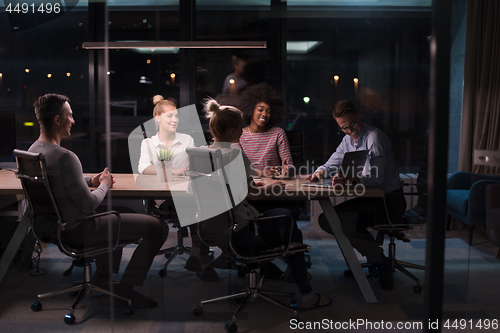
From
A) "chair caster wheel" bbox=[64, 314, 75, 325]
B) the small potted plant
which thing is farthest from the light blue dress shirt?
"chair caster wheel" bbox=[64, 314, 75, 325]

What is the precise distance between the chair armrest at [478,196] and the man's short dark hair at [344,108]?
873mm

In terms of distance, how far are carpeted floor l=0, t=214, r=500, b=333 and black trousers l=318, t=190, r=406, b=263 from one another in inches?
5.0

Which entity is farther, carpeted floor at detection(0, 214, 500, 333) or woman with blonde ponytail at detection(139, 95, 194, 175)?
woman with blonde ponytail at detection(139, 95, 194, 175)

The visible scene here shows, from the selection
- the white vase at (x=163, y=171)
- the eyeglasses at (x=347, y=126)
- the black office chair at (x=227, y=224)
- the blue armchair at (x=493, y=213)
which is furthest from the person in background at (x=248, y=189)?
the blue armchair at (x=493, y=213)

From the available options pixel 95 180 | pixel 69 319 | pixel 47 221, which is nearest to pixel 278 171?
pixel 95 180

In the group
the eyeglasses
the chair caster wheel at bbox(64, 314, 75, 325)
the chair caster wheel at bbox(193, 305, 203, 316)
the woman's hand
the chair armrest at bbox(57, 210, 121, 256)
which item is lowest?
the chair caster wheel at bbox(64, 314, 75, 325)

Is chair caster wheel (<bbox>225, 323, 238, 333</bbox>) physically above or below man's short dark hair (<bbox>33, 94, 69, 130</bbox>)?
below

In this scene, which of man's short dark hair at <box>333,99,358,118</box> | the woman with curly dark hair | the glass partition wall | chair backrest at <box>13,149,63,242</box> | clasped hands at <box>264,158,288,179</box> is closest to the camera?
chair backrest at <box>13,149,63,242</box>

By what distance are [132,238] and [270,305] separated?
983 millimetres

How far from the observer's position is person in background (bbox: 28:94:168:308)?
2283 millimetres

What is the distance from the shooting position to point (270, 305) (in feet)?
8.31

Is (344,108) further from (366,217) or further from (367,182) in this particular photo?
(366,217)

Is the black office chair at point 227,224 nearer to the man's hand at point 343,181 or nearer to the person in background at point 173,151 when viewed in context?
the person in background at point 173,151

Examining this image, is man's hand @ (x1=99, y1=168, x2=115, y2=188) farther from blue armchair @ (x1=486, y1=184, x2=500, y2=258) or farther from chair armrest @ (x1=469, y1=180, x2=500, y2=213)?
blue armchair @ (x1=486, y1=184, x2=500, y2=258)
